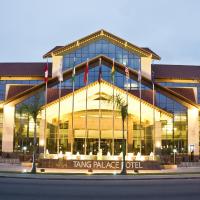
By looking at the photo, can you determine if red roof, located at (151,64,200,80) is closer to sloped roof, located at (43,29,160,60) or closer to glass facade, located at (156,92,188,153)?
sloped roof, located at (43,29,160,60)

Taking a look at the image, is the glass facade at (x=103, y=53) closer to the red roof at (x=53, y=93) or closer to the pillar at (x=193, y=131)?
the red roof at (x=53, y=93)

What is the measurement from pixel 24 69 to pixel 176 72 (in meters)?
25.4

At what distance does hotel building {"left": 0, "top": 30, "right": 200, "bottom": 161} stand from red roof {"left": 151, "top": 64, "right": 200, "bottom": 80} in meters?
2.37

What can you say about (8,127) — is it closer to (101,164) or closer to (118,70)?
(118,70)

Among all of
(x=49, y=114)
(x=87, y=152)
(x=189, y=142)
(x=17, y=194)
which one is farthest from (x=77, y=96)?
(x=17, y=194)

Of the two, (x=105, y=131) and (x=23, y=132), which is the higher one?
(x=105, y=131)

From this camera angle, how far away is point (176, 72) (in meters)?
69.3

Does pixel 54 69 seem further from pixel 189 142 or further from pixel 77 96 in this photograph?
pixel 189 142

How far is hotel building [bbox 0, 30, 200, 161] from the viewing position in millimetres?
55656

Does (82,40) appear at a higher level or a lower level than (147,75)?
higher

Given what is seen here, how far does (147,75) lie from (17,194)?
156ft

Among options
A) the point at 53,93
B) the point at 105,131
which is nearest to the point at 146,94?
the point at 105,131

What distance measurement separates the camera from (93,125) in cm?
5791

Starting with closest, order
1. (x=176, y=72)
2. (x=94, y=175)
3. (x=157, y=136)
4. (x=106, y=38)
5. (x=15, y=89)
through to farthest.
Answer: (x=94, y=175) → (x=157, y=136) → (x=106, y=38) → (x=15, y=89) → (x=176, y=72)
